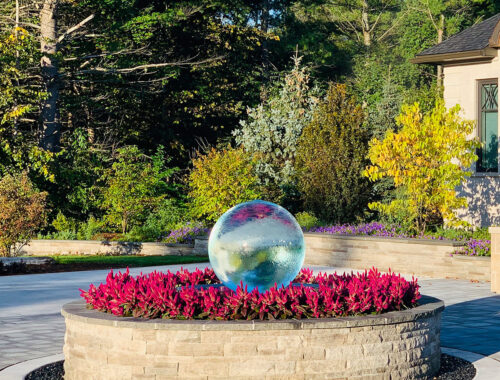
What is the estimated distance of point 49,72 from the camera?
1104 inches

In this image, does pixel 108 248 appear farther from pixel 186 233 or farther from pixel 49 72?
pixel 49 72

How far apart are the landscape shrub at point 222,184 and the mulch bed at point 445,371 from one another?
15435 mm

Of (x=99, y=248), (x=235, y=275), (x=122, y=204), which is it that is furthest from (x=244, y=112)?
(x=235, y=275)

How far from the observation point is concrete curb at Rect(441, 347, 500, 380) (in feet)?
27.9

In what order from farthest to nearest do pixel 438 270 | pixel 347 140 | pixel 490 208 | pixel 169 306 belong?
1. pixel 347 140
2. pixel 490 208
3. pixel 438 270
4. pixel 169 306

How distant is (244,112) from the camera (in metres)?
36.2

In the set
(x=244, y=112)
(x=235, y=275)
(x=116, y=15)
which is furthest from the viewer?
(x=244, y=112)

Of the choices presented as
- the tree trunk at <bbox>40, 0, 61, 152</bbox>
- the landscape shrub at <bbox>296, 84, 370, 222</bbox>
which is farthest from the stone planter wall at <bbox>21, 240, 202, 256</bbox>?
the tree trunk at <bbox>40, 0, 61, 152</bbox>

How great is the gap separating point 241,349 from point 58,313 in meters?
5.65

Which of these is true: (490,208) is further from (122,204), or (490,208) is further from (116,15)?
(116,15)

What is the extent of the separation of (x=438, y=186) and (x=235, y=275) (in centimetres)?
1118

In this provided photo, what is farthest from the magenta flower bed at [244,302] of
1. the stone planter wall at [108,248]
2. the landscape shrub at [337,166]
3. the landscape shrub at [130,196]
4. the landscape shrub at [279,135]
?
the landscape shrub at [279,135]

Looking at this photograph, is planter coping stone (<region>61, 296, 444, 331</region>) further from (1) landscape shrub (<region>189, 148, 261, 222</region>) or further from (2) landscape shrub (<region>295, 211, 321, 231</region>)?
(1) landscape shrub (<region>189, 148, 261, 222</region>)

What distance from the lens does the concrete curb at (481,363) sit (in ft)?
27.9
